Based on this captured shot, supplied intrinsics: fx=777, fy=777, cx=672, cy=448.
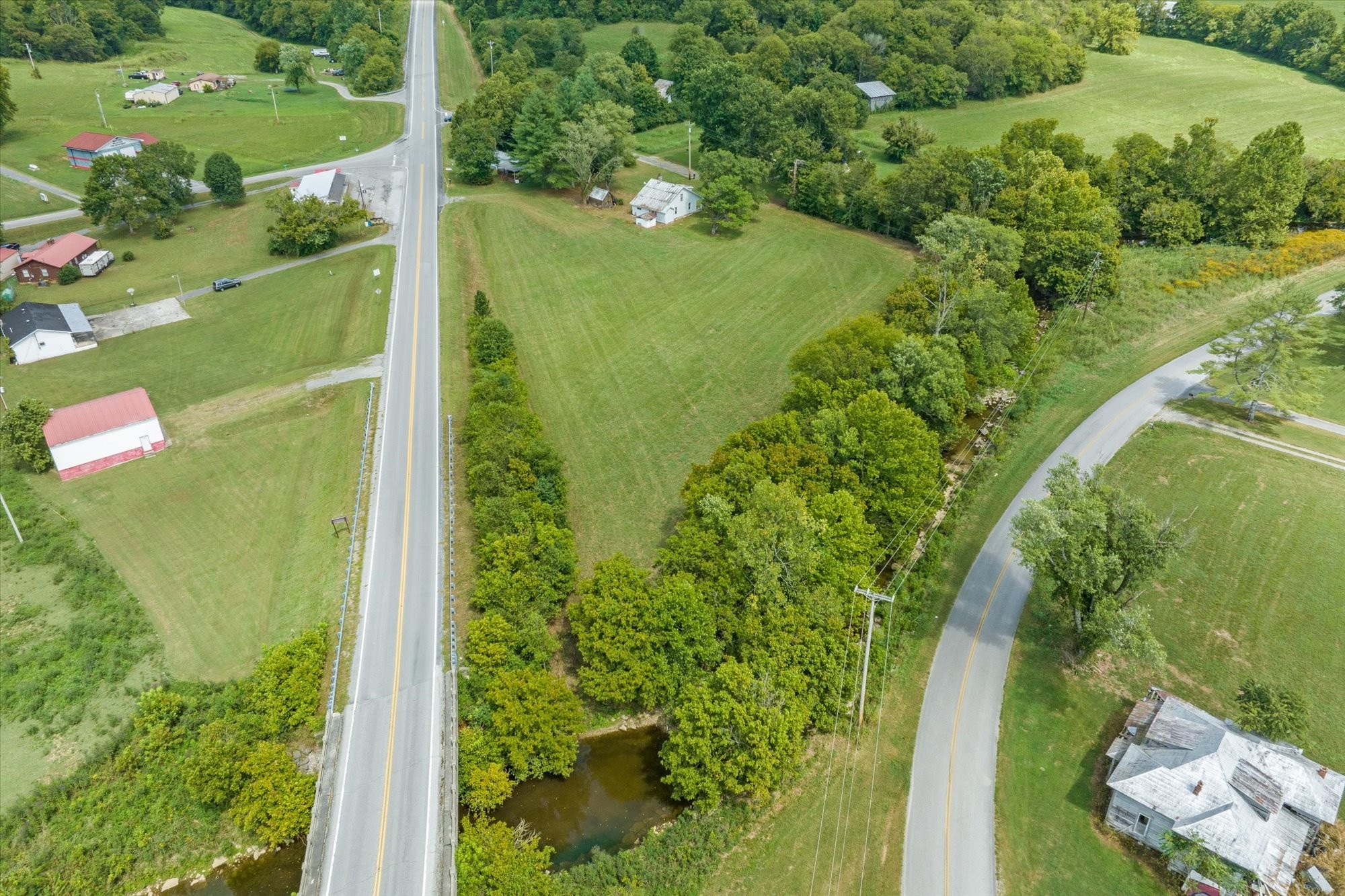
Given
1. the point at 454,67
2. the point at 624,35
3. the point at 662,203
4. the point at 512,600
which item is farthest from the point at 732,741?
the point at 624,35

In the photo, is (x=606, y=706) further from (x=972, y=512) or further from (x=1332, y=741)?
(x=1332, y=741)

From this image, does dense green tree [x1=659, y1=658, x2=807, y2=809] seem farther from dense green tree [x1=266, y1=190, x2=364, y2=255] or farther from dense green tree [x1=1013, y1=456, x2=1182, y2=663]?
dense green tree [x1=266, y1=190, x2=364, y2=255]

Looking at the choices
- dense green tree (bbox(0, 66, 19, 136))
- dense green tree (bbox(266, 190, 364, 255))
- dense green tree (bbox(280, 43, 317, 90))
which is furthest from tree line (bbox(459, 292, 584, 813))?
dense green tree (bbox(280, 43, 317, 90))

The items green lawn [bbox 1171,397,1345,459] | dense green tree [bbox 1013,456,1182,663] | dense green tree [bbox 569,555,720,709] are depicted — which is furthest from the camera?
green lawn [bbox 1171,397,1345,459]

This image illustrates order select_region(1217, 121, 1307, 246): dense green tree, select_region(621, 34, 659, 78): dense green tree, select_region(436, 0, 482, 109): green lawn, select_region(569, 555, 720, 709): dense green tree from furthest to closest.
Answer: select_region(436, 0, 482, 109): green lawn → select_region(621, 34, 659, 78): dense green tree → select_region(1217, 121, 1307, 246): dense green tree → select_region(569, 555, 720, 709): dense green tree

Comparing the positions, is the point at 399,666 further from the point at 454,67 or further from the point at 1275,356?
the point at 454,67

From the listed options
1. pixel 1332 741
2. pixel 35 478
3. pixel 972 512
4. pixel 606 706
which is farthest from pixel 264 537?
pixel 1332 741

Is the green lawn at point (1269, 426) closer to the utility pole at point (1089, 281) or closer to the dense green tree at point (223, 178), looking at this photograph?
the utility pole at point (1089, 281)
